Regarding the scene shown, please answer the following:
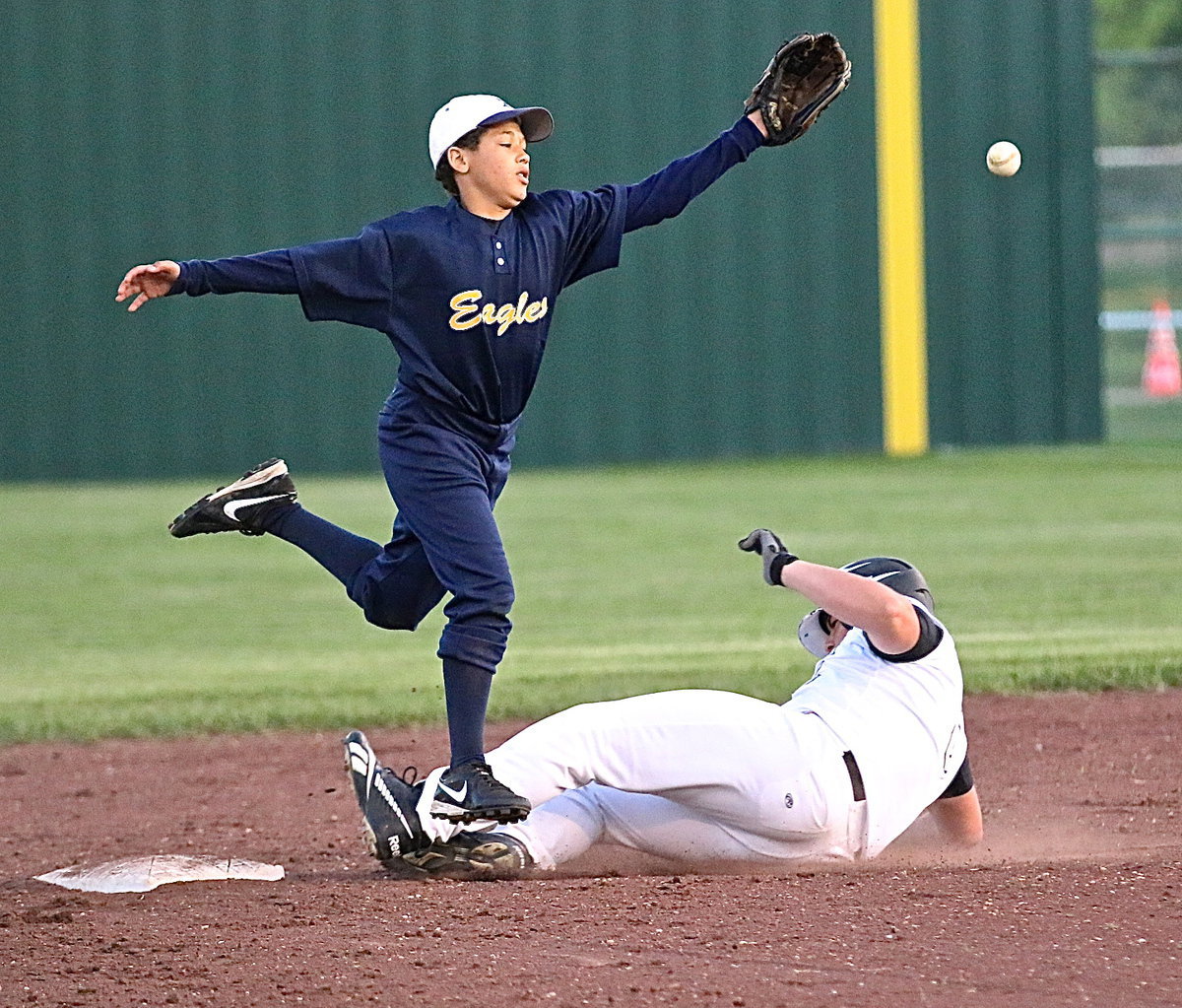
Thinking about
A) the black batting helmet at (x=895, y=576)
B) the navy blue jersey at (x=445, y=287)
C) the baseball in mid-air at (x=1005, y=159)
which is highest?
the baseball in mid-air at (x=1005, y=159)

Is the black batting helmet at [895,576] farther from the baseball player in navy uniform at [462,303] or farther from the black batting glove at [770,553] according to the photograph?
the baseball player in navy uniform at [462,303]

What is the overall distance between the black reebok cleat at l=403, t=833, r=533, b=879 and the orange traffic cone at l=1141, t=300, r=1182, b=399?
46.6 feet

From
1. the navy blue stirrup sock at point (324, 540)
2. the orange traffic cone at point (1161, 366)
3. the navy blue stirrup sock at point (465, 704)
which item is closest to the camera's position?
the navy blue stirrup sock at point (465, 704)

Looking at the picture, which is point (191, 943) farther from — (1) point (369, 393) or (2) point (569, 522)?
(1) point (369, 393)

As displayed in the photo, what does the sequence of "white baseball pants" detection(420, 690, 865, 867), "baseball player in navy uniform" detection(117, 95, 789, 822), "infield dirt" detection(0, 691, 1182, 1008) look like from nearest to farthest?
1. "infield dirt" detection(0, 691, 1182, 1008)
2. "white baseball pants" detection(420, 690, 865, 867)
3. "baseball player in navy uniform" detection(117, 95, 789, 822)

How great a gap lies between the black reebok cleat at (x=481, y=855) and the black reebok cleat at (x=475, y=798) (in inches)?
3.2

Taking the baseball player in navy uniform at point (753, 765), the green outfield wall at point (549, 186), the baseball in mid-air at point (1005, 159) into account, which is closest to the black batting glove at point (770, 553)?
the baseball player in navy uniform at point (753, 765)

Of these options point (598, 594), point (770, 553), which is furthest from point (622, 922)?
point (598, 594)

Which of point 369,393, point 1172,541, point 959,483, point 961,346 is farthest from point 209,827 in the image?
point 961,346

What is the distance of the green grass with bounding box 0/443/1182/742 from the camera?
6844 mm

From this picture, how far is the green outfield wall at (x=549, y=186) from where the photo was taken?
1502 cm

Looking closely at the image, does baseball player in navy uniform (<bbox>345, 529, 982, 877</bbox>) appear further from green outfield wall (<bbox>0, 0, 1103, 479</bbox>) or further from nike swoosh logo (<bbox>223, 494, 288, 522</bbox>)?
green outfield wall (<bbox>0, 0, 1103, 479</bbox>)

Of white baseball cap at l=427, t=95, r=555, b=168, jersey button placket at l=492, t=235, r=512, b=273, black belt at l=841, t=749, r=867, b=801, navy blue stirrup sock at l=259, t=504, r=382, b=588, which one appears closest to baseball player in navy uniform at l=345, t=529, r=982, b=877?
black belt at l=841, t=749, r=867, b=801

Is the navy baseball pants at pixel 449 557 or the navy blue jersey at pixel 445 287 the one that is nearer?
the navy baseball pants at pixel 449 557
